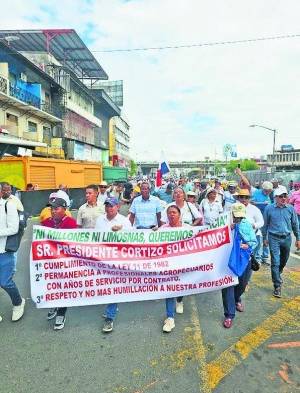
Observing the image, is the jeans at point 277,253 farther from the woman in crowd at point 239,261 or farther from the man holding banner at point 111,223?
the man holding banner at point 111,223

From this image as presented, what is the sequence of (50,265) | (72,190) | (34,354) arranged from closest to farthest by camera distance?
(34,354) → (50,265) → (72,190)

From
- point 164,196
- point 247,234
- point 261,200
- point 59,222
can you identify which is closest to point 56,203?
point 59,222

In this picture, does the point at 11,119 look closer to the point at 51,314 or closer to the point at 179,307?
the point at 51,314

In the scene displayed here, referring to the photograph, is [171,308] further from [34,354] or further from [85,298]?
[34,354]

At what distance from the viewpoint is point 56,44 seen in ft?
106

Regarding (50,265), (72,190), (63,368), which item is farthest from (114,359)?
(72,190)

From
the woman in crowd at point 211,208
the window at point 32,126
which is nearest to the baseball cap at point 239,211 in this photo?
the woman in crowd at point 211,208

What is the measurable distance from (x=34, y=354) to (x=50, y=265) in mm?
1019

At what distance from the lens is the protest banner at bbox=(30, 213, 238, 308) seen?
393 cm

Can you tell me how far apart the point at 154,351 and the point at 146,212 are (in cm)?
285

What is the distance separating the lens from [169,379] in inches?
116

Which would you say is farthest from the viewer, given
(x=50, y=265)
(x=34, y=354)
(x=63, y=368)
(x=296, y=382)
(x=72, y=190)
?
(x=72, y=190)

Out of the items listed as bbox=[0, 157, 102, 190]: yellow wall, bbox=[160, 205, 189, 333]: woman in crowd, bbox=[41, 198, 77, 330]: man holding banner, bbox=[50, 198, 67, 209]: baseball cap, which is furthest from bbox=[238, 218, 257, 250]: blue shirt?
bbox=[0, 157, 102, 190]: yellow wall

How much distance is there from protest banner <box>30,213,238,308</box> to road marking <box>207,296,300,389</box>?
0.67m
